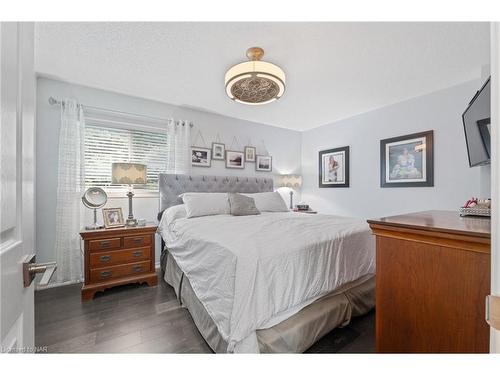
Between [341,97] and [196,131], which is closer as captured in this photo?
[341,97]

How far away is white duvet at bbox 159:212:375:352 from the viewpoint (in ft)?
3.92

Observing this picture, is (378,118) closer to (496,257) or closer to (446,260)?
(446,260)

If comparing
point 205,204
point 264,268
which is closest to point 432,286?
point 264,268

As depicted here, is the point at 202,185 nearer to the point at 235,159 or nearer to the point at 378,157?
the point at 235,159

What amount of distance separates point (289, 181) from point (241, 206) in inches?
70.5

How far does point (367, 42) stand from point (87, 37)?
240 cm

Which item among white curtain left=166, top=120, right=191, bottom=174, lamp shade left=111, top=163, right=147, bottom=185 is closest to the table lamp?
lamp shade left=111, top=163, right=147, bottom=185

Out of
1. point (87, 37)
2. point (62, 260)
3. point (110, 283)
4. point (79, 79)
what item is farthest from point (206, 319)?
point (79, 79)

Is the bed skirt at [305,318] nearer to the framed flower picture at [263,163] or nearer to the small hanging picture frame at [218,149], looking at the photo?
the small hanging picture frame at [218,149]

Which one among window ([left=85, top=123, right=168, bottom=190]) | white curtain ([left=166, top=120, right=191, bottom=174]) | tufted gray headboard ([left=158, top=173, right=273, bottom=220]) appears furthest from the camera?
white curtain ([left=166, top=120, right=191, bottom=174])

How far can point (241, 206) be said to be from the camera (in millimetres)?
2855

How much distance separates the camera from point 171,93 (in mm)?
2838

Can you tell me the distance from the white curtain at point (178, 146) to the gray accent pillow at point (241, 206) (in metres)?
0.96

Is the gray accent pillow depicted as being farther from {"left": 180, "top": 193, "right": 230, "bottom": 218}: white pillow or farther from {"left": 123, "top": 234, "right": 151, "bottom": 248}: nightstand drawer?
{"left": 123, "top": 234, "right": 151, "bottom": 248}: nightstand drawer
